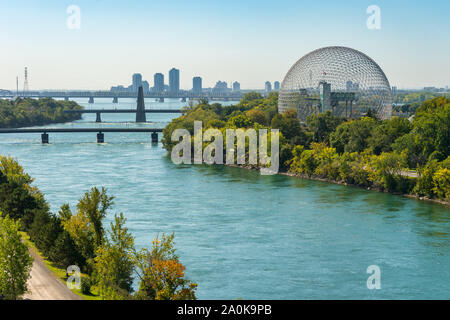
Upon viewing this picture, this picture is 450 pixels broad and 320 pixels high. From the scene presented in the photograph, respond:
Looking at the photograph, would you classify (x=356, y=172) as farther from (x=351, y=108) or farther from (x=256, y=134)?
(x=351, y=108)

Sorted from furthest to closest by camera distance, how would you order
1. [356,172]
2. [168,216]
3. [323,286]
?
1. [356,172]
2. [168,216]
3. [323,286]


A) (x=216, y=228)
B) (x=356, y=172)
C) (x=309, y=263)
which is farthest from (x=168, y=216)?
(x=356, y=172)

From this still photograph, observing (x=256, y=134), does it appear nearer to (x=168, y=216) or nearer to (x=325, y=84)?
(x=325, y=84)

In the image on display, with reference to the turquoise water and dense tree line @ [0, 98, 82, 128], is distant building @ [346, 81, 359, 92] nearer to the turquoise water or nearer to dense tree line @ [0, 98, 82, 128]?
the turquoise water

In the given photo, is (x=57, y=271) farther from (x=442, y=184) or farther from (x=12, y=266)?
(x=442, y=184)

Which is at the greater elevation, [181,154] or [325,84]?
[325,84]

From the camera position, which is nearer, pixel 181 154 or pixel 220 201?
pixel 220 201
